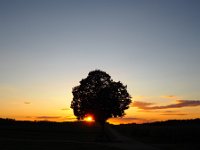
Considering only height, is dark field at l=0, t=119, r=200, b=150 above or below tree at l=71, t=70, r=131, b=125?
below

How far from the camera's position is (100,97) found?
76.5 meters

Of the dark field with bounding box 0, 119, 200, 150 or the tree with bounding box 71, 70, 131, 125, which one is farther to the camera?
the tree with bounding box 71, 70, 131, 125

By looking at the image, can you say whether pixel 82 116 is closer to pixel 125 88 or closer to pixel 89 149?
pixel 125 88

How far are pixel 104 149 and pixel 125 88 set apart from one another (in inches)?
1345

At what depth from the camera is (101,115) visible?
7794 centimetres

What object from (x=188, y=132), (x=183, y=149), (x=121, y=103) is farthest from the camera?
(x=121, y=103)

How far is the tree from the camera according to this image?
77.0 m

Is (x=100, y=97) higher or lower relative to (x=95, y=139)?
higher

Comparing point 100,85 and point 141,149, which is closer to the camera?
point 141,149

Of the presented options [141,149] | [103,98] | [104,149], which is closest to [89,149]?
[104,149]

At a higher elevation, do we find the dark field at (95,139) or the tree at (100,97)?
the tree at (100,97)

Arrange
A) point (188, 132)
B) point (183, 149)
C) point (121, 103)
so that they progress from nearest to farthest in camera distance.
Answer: point (183, 149) < point (188, 132) < point (121, 103)

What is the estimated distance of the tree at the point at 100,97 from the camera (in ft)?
253

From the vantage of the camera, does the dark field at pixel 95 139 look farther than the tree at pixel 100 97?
No
